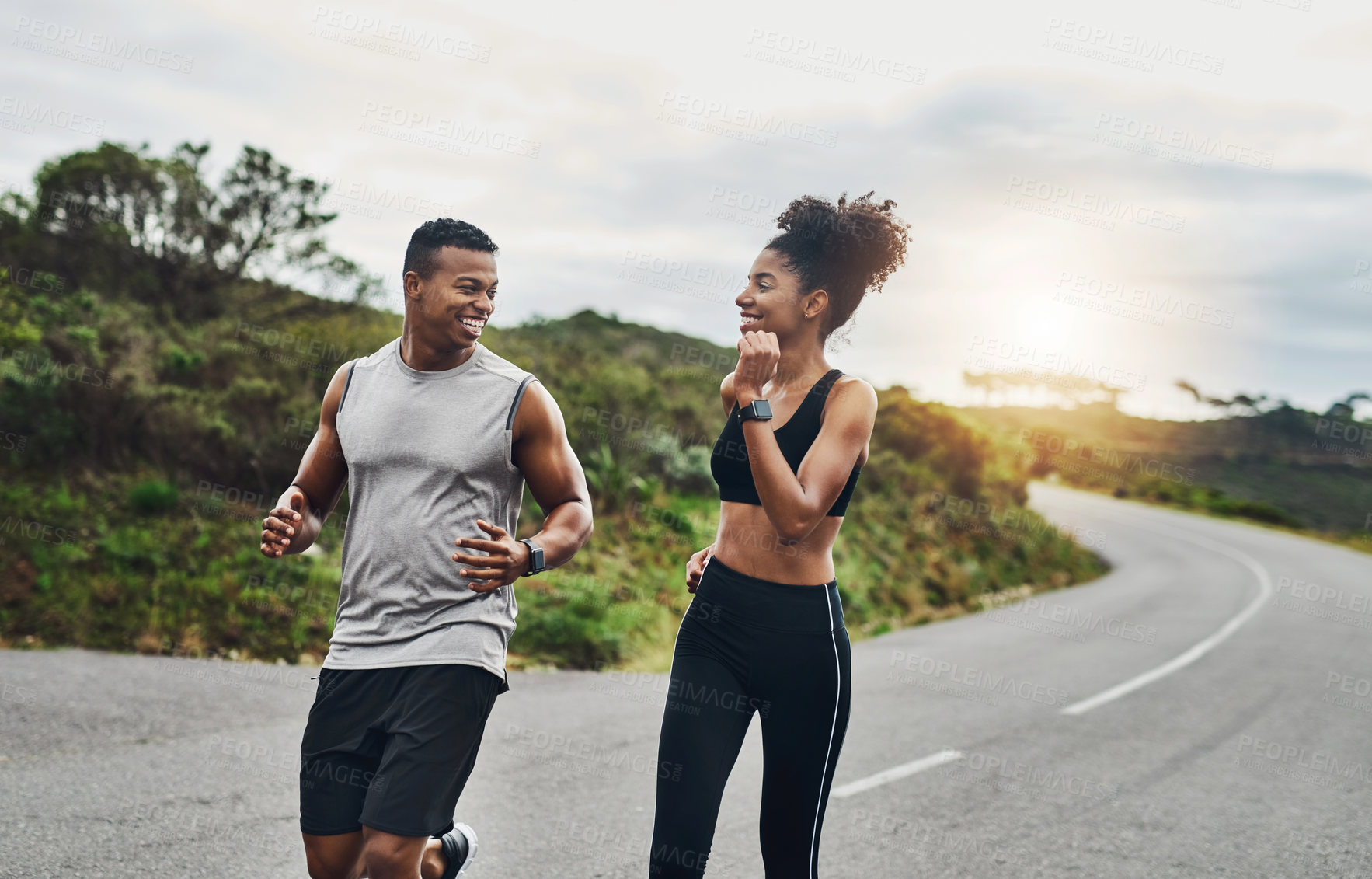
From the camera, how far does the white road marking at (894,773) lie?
5863mm

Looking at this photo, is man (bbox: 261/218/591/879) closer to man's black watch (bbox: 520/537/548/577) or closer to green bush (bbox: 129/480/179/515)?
man's black watch (bbox: 520/537/548/577)

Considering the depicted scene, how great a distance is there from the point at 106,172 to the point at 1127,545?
24477mm

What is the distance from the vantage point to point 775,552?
9.39ft

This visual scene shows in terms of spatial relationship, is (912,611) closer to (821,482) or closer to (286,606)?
(286,606)

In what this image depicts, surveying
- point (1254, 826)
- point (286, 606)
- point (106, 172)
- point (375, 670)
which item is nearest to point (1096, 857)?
point (1254, 826)

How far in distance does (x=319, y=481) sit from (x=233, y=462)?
30.2ft

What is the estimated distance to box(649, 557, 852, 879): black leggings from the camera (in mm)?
2779

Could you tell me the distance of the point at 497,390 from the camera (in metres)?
2.89
